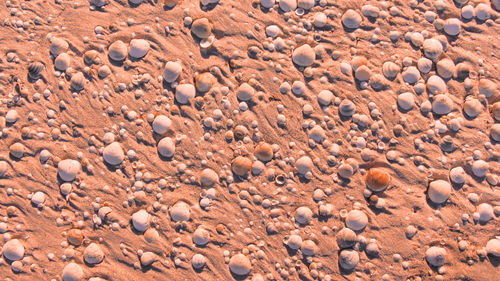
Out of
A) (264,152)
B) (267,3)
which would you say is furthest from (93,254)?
(267,3)

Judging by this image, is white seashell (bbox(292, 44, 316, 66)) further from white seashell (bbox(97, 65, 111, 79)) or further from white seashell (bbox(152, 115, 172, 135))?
white seashell (bbox(97, 65, 111, 79))

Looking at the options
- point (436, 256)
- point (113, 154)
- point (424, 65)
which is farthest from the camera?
point (424, 65)

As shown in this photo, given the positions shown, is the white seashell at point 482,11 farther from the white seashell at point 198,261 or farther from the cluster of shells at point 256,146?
the white seashell at point 198,261

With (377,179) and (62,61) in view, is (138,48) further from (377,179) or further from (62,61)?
(377,179)

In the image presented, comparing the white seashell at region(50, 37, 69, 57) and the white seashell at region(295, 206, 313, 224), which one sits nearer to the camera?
the white seashell at region(295, 206, 313, 224)

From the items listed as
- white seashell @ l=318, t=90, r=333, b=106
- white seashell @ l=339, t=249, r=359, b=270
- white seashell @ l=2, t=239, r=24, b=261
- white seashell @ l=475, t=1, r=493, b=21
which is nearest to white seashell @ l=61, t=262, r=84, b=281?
white seashell @ l=2, t=239, r=24, b=261

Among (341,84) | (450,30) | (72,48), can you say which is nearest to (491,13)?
(450,30)

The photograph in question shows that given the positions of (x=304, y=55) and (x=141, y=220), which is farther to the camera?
(x=304, y=55)

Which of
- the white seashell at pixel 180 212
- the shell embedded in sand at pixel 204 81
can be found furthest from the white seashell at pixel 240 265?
the shell embedded in sand at pixel 204 81
